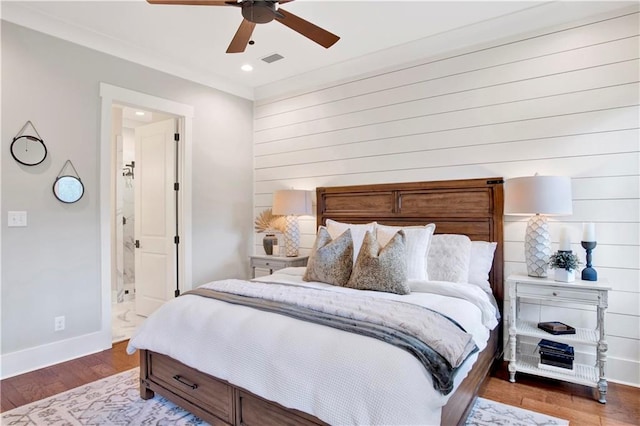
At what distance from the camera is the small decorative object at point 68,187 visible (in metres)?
3.11

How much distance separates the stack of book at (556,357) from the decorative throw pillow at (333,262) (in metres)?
1.52

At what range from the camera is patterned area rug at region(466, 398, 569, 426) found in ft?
7.18

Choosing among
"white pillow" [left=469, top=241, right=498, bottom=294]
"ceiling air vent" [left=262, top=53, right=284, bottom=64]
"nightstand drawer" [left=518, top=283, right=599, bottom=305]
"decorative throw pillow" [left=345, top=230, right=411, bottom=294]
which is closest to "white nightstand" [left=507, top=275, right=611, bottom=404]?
"nightstand drawer" [left=518, top=283, right=599, bottom=305]

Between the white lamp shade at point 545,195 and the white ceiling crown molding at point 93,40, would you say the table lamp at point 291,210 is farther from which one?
the white lamp shade at point 545,195

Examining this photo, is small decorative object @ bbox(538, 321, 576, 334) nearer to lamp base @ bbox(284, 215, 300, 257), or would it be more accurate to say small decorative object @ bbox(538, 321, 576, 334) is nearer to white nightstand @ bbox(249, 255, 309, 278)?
white nightstand @ bbox(249, 255, 309, 278)

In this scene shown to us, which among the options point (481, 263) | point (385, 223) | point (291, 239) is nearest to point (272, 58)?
point (291, 239)

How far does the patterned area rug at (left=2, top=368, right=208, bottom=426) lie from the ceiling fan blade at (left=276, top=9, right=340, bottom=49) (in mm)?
2557

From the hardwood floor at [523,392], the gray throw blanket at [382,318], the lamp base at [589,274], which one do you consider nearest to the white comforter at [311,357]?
the gray throw blanket at [382,318]

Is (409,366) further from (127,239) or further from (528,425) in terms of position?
(127,239)

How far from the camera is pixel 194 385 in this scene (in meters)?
2.14

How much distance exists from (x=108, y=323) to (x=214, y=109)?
2.58 metres

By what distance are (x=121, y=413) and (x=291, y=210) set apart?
2.42 metres

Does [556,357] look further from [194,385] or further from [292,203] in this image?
[292,203]

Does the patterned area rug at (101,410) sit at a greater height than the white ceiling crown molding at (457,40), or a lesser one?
lesser
